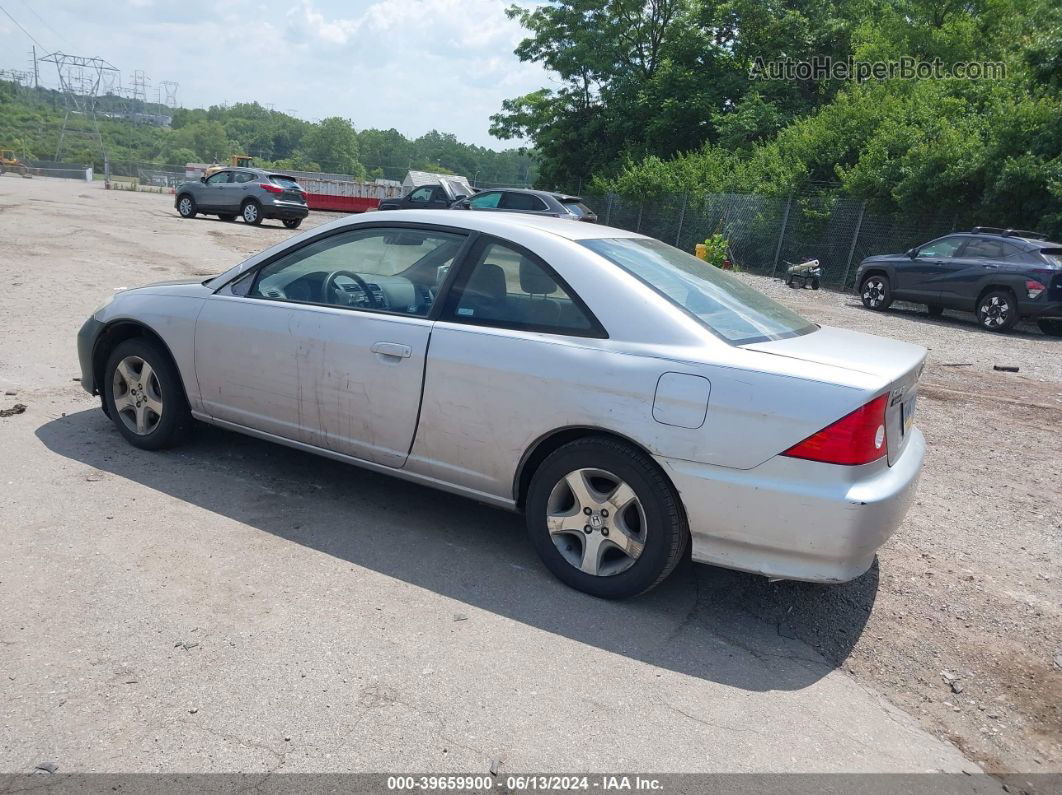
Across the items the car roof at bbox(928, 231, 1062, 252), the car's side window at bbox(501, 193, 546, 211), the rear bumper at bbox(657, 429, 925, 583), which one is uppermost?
the car roof at bbox(928, 231, 1062, 252)

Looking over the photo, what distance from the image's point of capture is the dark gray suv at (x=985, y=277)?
1454cm

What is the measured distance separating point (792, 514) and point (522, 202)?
18.1 m

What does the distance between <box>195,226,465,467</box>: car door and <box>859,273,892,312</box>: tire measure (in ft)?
49.1

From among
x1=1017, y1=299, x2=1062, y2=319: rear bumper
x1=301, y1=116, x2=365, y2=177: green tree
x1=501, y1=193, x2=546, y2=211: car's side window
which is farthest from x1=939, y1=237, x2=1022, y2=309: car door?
x1=301, y1=116, x2=365, y2=177: green tree

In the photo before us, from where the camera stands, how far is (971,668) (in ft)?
11.5

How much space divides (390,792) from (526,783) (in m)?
0.41

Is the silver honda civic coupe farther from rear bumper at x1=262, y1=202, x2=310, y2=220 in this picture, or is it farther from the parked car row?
rear bumper at x1=262, y1=202, x2=310, y2=220

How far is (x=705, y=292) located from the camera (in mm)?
4121

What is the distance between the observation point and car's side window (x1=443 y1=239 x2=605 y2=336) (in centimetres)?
384

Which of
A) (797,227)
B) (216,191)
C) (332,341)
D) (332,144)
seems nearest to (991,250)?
(797,227)

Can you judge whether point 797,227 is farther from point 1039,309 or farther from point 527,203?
point 1039,309

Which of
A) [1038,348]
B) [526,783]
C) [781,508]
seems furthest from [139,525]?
[1038,348]

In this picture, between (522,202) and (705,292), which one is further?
(522,202)

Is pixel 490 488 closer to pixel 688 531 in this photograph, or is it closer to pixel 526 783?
pixel 688 531
